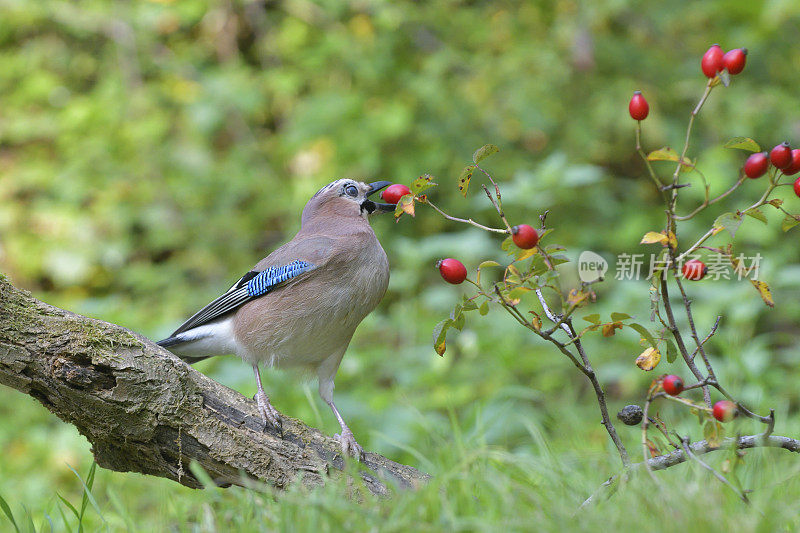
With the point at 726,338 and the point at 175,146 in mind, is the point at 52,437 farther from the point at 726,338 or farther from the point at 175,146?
the point at 726,338

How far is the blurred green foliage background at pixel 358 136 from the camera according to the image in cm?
515

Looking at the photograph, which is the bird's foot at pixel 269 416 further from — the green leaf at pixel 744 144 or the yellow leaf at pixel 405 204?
the green leaf at pixel 744 144

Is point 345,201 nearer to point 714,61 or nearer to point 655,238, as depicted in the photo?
point 655,238

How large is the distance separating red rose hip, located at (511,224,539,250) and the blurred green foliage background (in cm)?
267

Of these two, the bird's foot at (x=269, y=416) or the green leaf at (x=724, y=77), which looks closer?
the green leaf at (x=724, y=77)

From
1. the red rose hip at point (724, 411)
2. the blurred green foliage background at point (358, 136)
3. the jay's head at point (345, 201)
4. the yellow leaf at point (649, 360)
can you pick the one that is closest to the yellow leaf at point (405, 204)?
the yellow leaf at point (649, 360)

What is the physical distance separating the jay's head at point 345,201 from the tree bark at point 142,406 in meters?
1.11

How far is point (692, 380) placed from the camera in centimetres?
411

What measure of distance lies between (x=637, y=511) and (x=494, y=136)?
15.0 feet

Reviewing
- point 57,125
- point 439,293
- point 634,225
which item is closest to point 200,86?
point 57,125

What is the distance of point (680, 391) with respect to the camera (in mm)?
1967

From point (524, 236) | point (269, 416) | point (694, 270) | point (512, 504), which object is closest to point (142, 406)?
point (269, 416)

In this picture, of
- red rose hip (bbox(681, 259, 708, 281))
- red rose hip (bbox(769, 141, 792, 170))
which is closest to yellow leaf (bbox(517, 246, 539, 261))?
red rose hip (bbox(681, 259, 708, 281))

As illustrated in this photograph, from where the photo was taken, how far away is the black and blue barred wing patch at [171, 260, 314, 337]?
123 inches
